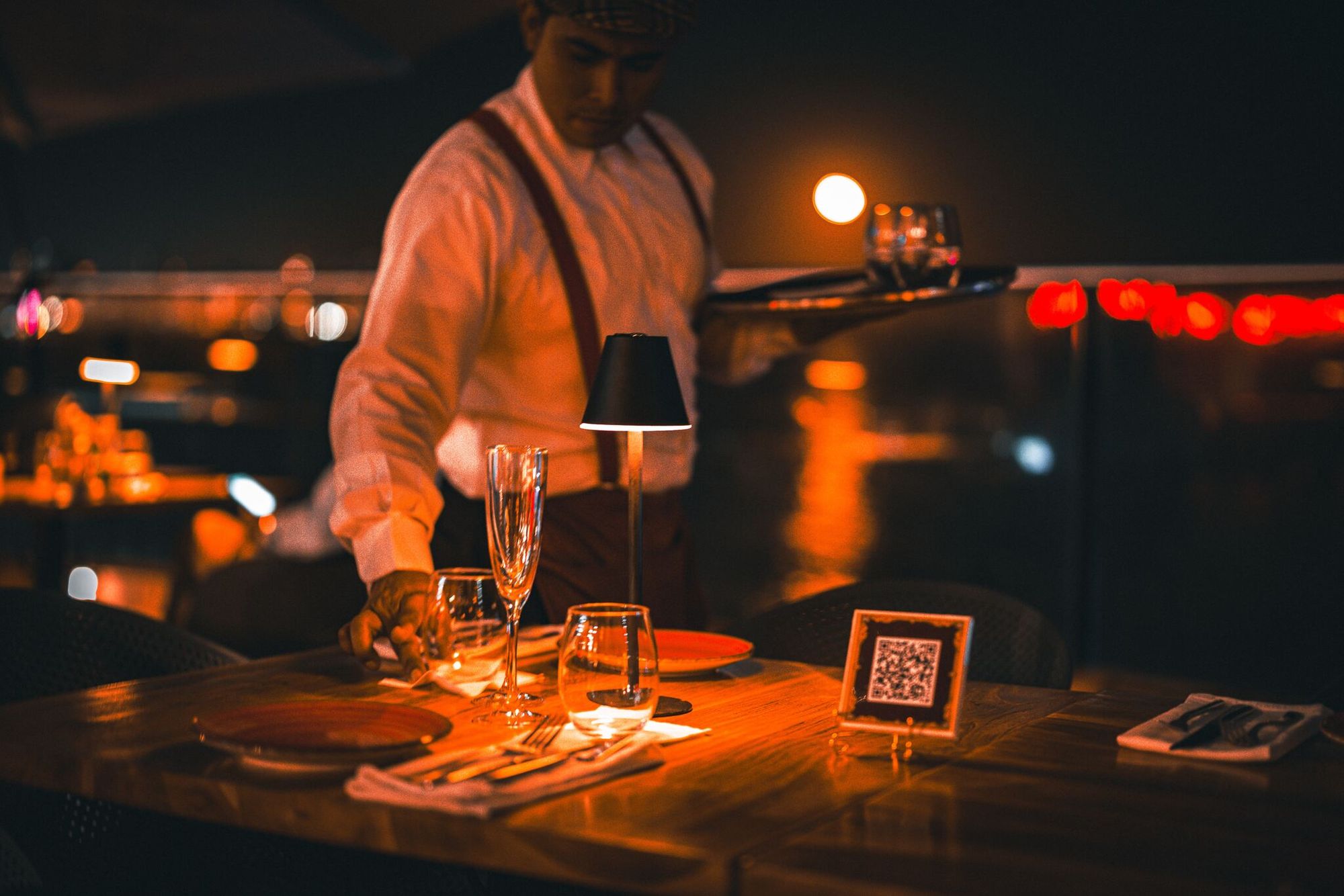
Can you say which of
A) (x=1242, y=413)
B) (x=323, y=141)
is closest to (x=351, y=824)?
(x=323, y=141)

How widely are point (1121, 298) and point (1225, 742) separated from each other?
6.97 ft

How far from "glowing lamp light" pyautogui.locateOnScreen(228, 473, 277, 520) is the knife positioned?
3.48 metres

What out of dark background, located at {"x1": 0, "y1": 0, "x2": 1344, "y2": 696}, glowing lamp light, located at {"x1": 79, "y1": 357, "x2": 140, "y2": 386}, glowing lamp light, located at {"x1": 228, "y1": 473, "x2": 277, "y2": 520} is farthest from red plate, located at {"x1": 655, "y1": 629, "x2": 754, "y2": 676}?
glowing lamp light, located at {"x1": 79, "y1": 357, "x2": 140, "y2": 386}

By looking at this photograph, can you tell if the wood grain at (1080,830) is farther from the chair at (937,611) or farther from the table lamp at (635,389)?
the chair at (937,611)

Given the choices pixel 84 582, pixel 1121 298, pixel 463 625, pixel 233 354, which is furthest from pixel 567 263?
pixel 233 354

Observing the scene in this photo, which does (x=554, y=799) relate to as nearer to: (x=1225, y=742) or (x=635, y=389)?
(x=635, y=389)

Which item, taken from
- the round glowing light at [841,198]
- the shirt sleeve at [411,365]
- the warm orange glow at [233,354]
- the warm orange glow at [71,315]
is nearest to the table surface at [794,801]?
the shirt sleeve at [411,365]

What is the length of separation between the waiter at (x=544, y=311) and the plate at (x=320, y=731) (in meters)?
0.40

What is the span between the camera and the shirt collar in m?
2.15

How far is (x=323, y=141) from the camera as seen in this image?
14.6ft

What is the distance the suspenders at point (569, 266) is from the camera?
2037mm

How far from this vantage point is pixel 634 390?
153 cm

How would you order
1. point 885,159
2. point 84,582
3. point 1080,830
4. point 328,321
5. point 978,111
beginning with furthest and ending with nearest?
point 84,582 < point 328,321 < point 885,159 < point 978,111 < point 1080,830

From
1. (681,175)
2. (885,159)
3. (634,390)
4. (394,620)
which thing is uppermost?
(885,159)
